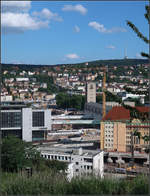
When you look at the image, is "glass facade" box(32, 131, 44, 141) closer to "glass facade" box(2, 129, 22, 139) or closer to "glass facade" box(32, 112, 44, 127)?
"glass facade" box(32, 112, 44, 127)

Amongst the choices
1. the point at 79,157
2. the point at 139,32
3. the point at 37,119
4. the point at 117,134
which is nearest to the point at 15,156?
the point at 79,157

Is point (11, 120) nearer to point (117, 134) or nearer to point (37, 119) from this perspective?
point (37, 119)

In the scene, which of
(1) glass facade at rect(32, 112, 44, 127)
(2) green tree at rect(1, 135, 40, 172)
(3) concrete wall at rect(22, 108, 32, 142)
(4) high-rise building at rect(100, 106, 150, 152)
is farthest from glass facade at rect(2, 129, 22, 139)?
(2) green tree at rect(1, 135, 40, 172)

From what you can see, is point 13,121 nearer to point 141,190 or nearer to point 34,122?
point 34,122

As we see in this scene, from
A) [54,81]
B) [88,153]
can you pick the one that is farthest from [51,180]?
[54,81]

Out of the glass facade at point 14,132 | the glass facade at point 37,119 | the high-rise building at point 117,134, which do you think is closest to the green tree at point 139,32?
the high-rise building at point 117,134

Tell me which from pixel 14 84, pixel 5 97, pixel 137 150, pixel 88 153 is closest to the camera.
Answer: pixel 88 153
